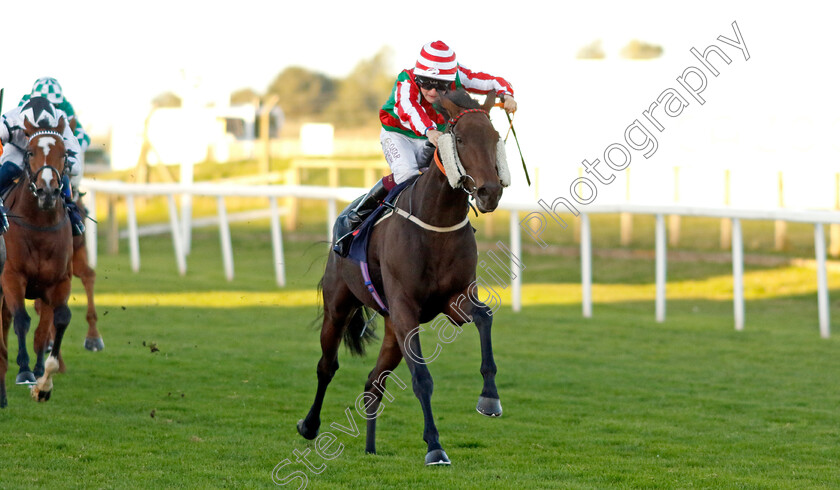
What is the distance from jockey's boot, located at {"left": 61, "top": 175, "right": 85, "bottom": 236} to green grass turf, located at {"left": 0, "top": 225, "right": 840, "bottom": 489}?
41.7 inches

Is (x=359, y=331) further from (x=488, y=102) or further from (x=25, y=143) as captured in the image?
(x=25, y=143)

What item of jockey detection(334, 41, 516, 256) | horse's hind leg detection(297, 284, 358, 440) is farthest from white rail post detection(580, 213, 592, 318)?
jockey detection(334, 41, 516, 256)

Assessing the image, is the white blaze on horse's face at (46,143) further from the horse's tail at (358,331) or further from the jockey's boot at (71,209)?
the horse's tail at (358,331)

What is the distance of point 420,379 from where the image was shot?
4.80 m

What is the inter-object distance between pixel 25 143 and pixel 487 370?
393 centimetres

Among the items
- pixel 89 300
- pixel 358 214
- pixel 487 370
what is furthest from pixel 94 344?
pixel 487 370

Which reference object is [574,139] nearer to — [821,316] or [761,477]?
[821,316]

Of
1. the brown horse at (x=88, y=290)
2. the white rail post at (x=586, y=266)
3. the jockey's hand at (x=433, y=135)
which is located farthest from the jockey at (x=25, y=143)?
the white rail post at (x=586, y=266)

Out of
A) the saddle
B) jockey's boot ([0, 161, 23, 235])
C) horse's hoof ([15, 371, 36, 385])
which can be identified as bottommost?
horse's hoof ([15, 371, 36, 385])

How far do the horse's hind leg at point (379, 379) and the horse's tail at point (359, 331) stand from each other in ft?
1.78

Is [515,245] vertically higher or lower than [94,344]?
higher

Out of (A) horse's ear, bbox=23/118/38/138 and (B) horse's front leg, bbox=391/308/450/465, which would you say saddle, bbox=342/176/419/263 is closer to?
(B) horse's front leg, bbox=391/308/450/465

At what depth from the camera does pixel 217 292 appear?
12125 mm

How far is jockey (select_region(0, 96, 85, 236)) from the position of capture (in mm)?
6465
